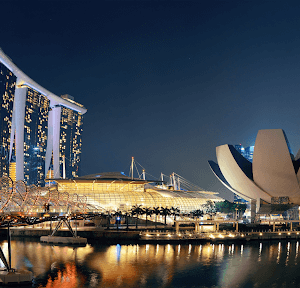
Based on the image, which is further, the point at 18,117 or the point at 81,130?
the point at 81,130

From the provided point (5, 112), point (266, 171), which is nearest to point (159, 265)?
point (266, 171)

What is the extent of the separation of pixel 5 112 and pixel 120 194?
51.1 m

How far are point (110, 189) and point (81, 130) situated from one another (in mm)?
111183

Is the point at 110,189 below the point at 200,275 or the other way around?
the other way around

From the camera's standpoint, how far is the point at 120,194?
2741 inches

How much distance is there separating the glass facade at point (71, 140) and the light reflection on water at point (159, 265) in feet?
410

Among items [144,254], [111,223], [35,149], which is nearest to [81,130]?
[35,149]

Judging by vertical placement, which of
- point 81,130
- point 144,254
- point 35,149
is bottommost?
point 144,254

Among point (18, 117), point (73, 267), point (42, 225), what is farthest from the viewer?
point (18, 117)

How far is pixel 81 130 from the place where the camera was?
181 meters

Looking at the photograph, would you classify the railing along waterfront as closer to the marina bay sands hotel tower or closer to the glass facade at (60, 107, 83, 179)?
the marina bay sands hotel tower

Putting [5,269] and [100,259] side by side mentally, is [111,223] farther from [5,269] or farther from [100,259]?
[5,269]

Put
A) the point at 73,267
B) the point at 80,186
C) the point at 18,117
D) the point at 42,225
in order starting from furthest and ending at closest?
the point at 18,117
the point at 80,186
the point at 42,225
the point at 73,267

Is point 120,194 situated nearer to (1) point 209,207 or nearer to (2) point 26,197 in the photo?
(1) point 209,207
